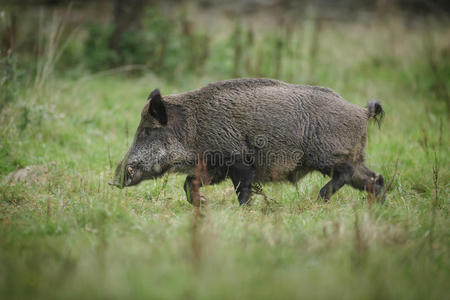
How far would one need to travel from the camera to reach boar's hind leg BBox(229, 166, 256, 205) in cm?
492

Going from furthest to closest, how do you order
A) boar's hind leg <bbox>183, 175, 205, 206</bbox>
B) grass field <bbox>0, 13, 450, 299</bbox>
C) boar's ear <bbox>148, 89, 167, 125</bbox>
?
1. boar's ear <bbox>148, 89, 167, 125</bbox>
2. boar's hind leg <bbox>183, 175, 205, 206</bbox>
3. grass field <bbox>0, 13, 450, 299</bbox>

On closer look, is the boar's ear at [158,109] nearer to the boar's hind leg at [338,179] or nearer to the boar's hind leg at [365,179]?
the boar's hind leg at [338,179]

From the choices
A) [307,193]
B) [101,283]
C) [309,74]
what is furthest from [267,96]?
[309,74]

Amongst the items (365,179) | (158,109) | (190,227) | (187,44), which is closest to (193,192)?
(158,109)

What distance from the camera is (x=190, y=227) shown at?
3.40 metres

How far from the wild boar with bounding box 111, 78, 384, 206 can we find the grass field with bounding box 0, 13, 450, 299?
0.32 metres

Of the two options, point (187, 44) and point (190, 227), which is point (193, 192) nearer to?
point (190, 227)

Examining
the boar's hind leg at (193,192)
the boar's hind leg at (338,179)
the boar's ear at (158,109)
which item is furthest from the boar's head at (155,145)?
the boar's hind leg at (338,179)

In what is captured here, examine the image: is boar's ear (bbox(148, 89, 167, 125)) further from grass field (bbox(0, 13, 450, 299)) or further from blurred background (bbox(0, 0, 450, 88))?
blurred background (bbox(0, 0, 450, 88))

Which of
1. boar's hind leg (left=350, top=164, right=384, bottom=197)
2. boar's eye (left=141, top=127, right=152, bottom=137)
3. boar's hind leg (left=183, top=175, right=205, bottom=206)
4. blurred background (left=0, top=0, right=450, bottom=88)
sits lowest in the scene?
boar's hind leg (left=183, top=175, right=205, bottom=206)

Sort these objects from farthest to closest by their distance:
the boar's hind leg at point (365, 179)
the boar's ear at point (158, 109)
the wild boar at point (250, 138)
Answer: the boar's hind leg at point (365, 179) < the wild boar at point (250, 138) < the boar's ear at point (158, 109)

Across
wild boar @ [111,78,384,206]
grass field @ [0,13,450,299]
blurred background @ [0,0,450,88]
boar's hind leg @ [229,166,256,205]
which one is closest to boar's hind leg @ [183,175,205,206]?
wild boar @ [111,78,384,206]

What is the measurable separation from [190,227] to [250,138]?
5.71 feet

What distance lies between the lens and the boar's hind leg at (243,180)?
4.92 metres
